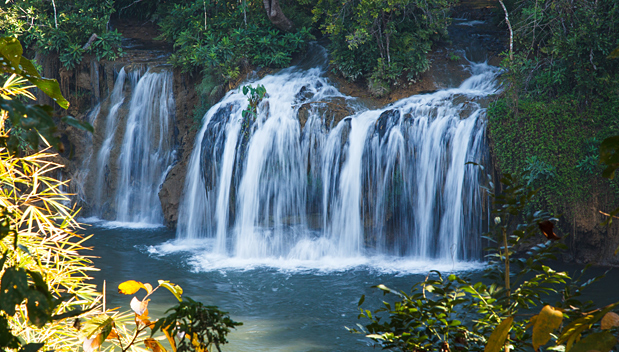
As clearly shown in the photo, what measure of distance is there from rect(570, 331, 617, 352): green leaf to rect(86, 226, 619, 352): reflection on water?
197 inches

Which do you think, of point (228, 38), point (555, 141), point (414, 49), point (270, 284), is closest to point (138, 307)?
point (270, 284)

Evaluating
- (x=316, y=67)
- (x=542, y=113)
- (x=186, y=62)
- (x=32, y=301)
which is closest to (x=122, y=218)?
(x=186, y=62)

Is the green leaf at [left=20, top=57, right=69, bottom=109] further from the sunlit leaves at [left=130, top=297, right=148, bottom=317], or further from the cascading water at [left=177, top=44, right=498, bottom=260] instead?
the cascading water at [left=177, top=44, right=498, bottom=260]

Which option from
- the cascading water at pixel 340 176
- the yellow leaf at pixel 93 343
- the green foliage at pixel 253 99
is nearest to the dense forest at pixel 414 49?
the cascading water at pixel 340 176

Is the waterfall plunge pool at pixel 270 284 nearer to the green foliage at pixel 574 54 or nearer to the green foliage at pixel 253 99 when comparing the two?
the green foliage at pixel 253 99

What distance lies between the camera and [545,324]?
0.87 meters

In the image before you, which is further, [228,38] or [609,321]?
[228,38]

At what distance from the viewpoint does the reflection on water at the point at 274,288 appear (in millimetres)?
5914

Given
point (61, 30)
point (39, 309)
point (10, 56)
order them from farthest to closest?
point (61, 30) → point (10, 56) → point (39, 309)

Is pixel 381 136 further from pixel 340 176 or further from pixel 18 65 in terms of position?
pixel 18 65

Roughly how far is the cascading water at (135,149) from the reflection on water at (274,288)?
2.79 metres

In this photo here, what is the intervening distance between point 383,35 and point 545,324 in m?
10.8

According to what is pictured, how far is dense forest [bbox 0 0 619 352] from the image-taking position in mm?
1060

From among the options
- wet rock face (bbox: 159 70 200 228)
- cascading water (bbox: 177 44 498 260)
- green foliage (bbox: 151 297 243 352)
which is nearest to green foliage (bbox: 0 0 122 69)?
wet rock face (bbox: 159 70 200 228)
